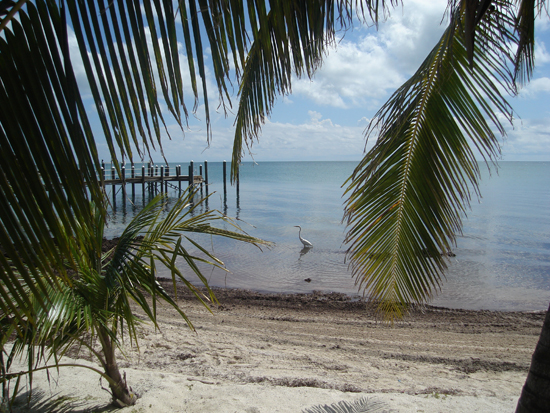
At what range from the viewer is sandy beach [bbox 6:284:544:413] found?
11.7 ft

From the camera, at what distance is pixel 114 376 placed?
315 centimetres

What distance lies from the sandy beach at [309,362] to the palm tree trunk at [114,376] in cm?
14

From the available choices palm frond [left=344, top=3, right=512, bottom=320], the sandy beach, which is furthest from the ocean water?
palm frond [left=344, top=3, right=512, bottom=320]

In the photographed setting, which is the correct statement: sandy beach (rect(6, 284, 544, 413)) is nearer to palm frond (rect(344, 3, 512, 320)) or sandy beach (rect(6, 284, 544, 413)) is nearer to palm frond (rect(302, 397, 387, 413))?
palm frond (rect(302, 397, 387, 413))

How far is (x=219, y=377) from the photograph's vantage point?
4500 millimetres

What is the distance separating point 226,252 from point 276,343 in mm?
8742

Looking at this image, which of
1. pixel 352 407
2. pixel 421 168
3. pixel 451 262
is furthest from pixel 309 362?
pixel 451 262

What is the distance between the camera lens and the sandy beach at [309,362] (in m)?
3.57

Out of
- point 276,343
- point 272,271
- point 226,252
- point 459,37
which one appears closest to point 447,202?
point 459,37

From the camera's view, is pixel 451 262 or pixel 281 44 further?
pixel 451 262

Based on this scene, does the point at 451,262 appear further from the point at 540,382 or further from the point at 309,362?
the point at 540,382

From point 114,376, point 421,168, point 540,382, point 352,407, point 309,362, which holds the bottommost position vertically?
point 309,362

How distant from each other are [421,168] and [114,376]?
313 cm

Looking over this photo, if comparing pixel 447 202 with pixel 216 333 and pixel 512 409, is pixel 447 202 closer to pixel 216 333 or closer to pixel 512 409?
pixel 512 409
